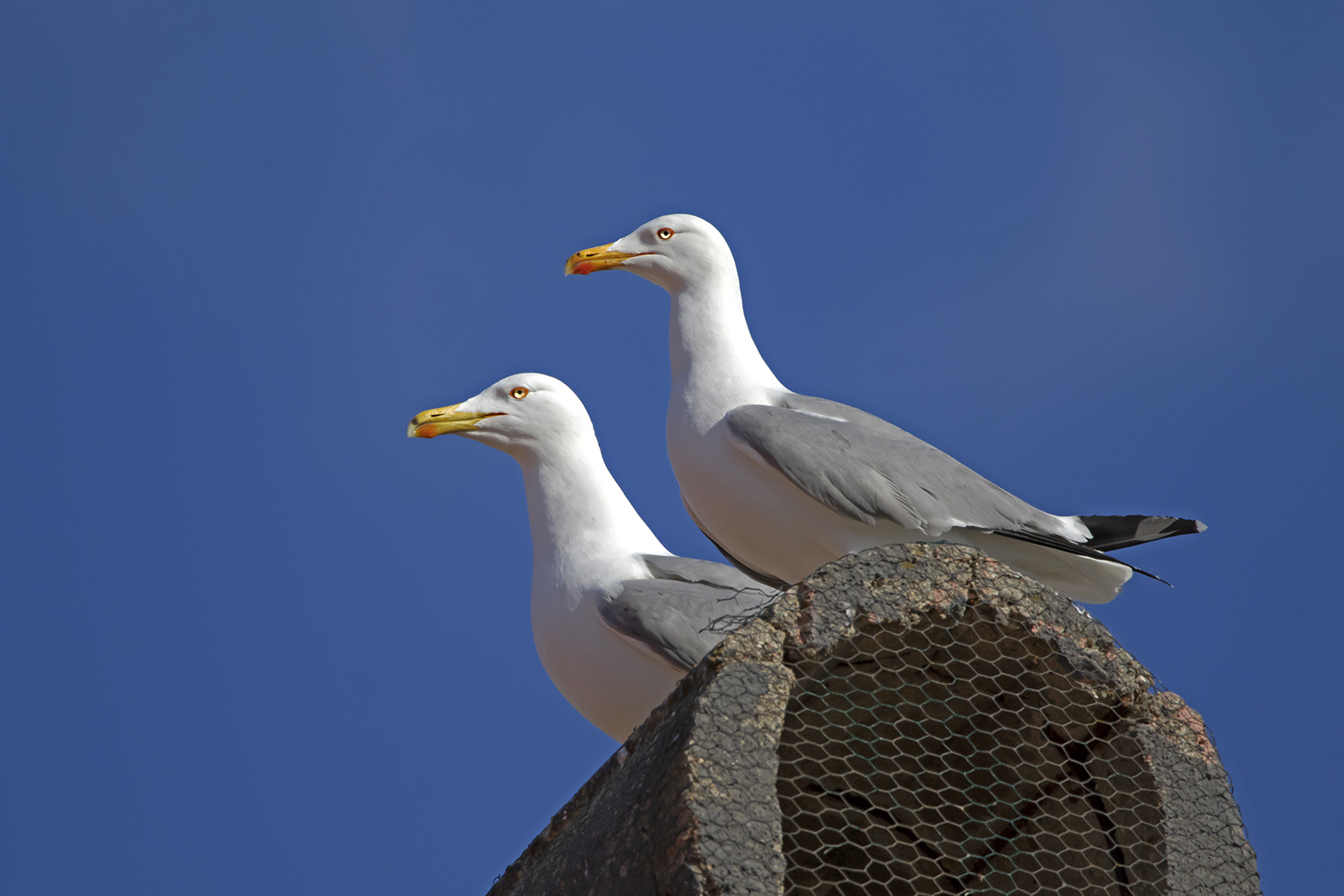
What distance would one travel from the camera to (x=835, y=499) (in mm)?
6281

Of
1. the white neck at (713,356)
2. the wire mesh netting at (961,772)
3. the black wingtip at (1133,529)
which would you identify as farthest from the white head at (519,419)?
the wire mesh netting at (961,772)

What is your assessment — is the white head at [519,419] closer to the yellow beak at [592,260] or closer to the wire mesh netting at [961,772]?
the yellow beak at [592,260]

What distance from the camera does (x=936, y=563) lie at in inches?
136

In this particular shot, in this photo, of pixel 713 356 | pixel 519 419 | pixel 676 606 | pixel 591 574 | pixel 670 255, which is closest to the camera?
pixel 676 606

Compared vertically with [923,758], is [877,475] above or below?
above

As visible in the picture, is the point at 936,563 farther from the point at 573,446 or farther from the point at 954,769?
the point at 573,446

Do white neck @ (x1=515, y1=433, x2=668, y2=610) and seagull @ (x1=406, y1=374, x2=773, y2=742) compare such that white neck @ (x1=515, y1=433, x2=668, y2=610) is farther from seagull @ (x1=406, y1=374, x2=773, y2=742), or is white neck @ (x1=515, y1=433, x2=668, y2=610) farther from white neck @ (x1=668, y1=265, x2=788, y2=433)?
white neck @ (x1=668, y1=265, x2=788, y2=433)

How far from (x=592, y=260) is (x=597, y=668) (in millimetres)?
2445

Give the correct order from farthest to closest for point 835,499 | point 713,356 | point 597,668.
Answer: point 713,356
point 597,668
point 835,499

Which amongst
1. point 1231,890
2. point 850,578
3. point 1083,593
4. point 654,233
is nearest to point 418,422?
point 654,233

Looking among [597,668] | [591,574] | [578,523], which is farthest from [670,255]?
[597,668]

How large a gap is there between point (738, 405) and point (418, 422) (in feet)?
5.94

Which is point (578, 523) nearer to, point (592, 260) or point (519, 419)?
point (519, 419)

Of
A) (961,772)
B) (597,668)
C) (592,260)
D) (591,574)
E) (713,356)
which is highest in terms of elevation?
(592,260)
